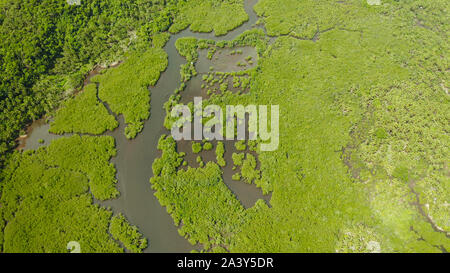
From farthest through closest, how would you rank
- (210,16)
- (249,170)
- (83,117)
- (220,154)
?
(210,16), (83,117), (220,154), (249,170)

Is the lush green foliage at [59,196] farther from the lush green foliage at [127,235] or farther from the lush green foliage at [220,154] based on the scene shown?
the lush green foliage at [220,154]

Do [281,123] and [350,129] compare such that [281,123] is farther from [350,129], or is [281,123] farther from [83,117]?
[83,117]

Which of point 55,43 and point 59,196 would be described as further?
point 55,43

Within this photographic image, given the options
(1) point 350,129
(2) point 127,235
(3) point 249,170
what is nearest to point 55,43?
(2) point 127,235

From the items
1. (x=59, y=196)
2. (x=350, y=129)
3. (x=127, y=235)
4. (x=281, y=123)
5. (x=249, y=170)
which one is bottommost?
(x=127, y=235)

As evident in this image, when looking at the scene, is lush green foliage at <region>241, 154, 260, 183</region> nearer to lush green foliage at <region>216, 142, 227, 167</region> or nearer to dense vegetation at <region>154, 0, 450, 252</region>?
dense vegetation at <region>154, 0, 450, 252</region>

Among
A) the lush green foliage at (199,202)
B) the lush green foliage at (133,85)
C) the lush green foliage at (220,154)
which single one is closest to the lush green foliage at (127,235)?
the lush green foliage at (199,202)

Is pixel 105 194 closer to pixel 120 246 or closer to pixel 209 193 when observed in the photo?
pixel 120 246
